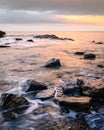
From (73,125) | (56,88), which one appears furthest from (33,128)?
(56,88)

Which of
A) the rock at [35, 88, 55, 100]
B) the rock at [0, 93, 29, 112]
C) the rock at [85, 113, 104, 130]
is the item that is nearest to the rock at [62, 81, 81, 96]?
the rock at [35, 88, 55, 100]

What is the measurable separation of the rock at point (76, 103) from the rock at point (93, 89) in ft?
2.11

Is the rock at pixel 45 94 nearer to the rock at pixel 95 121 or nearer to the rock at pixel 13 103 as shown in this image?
the rock at pixel 13 103

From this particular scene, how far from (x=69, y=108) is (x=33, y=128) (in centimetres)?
193

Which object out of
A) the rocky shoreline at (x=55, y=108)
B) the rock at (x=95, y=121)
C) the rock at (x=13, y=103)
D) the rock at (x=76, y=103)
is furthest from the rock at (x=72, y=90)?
the rock at (x=95, y=121)

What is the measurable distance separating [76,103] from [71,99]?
0.46 m

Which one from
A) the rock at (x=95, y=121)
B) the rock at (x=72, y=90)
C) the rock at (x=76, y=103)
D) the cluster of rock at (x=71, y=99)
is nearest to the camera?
the rock at (x=95, y=121)

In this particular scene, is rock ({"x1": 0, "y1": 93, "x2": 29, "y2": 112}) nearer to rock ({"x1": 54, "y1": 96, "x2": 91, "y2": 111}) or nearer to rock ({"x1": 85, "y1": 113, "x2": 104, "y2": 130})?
rock ({"x1": 54, "y1": 96, "x2": 91, "y2": 111})

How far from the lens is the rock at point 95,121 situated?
7176 millimetres

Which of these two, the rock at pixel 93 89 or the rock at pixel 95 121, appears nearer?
the rock at pixel 95 121

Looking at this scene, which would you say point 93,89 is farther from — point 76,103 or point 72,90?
point 76,103

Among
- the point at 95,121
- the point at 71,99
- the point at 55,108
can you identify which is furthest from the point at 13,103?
the point at 95,121

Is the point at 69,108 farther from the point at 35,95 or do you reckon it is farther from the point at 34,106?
the point at 35,95

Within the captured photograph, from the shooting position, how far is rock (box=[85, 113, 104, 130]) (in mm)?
7176
